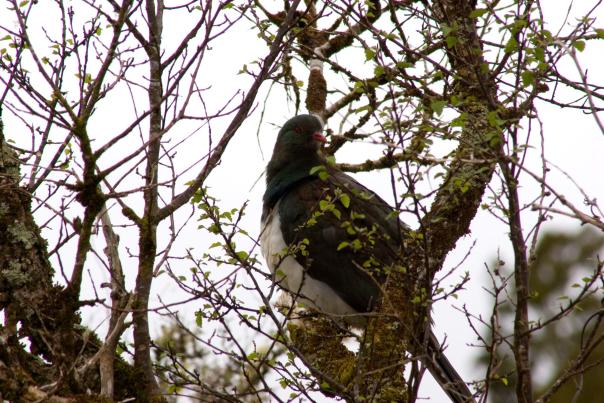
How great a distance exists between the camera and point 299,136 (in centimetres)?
704

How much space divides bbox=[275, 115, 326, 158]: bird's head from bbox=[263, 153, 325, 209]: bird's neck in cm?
7

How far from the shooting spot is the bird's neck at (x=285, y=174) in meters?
6.88

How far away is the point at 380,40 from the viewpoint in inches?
171

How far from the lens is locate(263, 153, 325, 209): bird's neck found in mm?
6879

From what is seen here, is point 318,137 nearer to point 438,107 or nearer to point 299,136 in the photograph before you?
point 299,136

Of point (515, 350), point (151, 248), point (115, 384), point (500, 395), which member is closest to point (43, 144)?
point (151, 248)

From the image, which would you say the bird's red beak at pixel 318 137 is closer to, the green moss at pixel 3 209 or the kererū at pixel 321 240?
the kererū at pixel 321 240

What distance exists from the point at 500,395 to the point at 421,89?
1237cm

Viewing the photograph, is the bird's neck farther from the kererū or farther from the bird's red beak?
the bird's red beak

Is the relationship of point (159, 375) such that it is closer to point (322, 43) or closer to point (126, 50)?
point (126, 50)

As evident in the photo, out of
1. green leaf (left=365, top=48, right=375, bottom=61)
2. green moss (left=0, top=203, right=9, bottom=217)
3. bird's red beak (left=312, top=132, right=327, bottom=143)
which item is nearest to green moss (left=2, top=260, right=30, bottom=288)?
green moss (left=0, top=203, right=9, bottom=217)

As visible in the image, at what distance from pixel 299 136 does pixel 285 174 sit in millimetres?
348

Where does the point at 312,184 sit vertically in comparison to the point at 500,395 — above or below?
below

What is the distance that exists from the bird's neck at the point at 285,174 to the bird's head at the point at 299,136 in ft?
0.23
